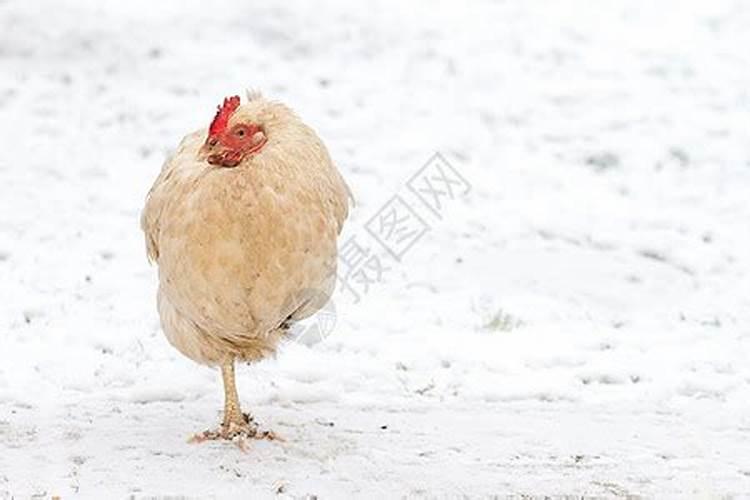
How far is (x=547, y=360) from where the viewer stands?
20.2 ft

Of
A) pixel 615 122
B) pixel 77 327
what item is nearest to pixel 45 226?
pixel 77 327

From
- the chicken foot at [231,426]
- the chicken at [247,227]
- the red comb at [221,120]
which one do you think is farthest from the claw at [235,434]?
the red comb at [221,120]

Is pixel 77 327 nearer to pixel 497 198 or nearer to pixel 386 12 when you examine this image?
pixel 497 198

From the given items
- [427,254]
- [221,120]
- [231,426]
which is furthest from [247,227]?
[427,254]

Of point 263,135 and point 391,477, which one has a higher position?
point 263,135

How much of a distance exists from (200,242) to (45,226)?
343cm

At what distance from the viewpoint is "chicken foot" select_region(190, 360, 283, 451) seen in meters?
5.05

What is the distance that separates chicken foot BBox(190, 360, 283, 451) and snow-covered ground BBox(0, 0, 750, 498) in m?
0.09

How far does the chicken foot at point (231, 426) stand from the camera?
16.6 feet

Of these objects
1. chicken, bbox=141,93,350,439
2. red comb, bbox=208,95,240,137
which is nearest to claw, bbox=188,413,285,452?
chicken, bbox=141,93,350,439

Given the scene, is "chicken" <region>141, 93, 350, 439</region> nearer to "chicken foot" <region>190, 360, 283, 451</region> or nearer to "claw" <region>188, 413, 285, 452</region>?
"chicken foot" <region>190, 360, 283, 451</region>

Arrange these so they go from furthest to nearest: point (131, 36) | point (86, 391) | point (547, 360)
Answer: point (131, 36)
point (547, 360)
point (86, 391)

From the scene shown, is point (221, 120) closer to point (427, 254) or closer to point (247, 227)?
point (247, 227)

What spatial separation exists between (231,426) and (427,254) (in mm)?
2772
